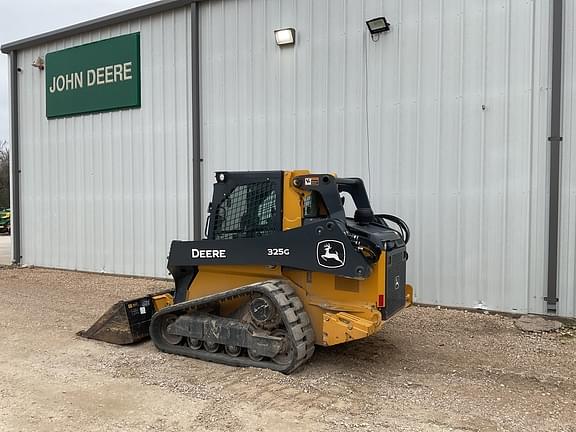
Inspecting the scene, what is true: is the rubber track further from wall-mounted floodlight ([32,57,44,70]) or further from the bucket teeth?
wall-mounted floodlight ([32,57,44,70])

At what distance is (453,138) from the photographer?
8.27 metres

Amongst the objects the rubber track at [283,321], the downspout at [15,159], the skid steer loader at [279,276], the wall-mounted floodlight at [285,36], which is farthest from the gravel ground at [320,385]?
the downspout at [15,159]

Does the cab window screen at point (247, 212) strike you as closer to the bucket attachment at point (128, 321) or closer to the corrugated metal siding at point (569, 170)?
the bucket attachment at point (128, 321)

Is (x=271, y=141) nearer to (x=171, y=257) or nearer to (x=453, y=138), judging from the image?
(x=453, y=138)

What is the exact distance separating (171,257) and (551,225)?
5.26 m

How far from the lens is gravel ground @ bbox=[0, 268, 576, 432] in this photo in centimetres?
420

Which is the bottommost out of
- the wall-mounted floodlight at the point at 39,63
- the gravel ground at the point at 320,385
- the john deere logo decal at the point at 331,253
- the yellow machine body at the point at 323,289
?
the gravel ground at the point at 320,385

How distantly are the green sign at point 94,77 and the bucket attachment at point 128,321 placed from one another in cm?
626

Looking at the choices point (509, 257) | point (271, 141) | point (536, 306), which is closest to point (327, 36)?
point (271, 141)

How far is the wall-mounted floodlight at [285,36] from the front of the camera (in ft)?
30.9

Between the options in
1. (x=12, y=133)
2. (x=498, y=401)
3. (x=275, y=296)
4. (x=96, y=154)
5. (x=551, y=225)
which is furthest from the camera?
(x=12, y=133)

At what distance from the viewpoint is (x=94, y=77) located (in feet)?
39.7

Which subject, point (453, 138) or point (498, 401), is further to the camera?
point (453, 138)

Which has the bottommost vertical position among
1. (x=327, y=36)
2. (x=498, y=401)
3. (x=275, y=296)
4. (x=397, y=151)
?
(x=498, y=401)
